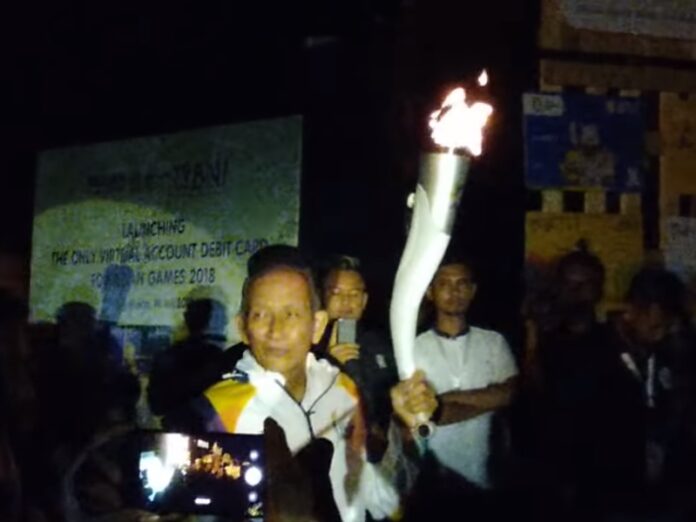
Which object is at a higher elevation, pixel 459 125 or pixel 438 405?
pixel 459 125

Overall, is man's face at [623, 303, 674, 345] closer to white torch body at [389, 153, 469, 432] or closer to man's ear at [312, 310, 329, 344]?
white torch body at [389, 153, 469, 432]

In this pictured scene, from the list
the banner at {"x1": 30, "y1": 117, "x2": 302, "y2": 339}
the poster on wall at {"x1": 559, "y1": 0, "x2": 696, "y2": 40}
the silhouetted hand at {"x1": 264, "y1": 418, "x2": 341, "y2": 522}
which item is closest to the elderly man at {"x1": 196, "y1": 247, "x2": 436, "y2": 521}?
the silhouetted hand at {"x1": 264, "y1": 418, "x2": 341, "y2": 522}

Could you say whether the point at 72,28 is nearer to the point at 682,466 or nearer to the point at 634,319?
the point at 634,319

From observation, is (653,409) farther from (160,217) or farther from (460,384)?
(160,217)

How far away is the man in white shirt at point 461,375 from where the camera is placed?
4684 millimetres

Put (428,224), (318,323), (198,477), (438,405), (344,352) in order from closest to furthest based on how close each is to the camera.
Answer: (198,477), (318,323), (428,224), (438,405), (344,352)

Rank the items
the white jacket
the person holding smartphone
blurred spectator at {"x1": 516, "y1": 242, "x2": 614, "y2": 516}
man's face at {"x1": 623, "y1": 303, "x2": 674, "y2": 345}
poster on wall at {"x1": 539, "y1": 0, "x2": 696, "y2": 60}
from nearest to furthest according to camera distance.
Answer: the white jacket
the person holding smartphone
blurred spectator at {"x1": 516, "y1": 242, "x2": 614, "y2": 516}
man's face at {"x1": 623, "y1": 303, "x2": 674, "y2": 345}
poster on wall at {"x1": 539, "y1": 0, "x2": 696, "y2": 60}

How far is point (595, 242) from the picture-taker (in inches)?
205

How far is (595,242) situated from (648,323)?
46 cm

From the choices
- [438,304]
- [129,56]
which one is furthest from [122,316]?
[438,304]

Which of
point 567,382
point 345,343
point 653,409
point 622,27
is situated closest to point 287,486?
point 345,343

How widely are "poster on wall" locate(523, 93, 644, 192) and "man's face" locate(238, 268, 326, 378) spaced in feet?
5.17

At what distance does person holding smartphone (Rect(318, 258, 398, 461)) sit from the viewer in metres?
4.65

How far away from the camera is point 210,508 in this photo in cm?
355
